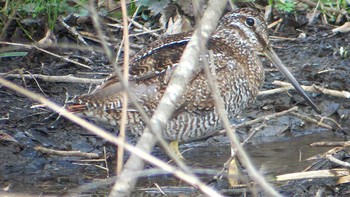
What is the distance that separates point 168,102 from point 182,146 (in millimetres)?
3893

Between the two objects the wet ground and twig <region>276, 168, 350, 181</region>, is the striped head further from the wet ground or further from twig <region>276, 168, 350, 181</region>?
twig <region>276, 168, 350, 181</region>

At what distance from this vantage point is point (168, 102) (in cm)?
238

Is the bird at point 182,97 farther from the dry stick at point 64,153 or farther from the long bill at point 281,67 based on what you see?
the long bill at point 281,67

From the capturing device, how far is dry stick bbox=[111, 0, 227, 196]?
2.21 m

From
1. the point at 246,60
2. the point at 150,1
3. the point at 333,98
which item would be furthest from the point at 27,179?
the point at 333,98

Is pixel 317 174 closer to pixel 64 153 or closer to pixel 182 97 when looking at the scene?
pixel 182 97

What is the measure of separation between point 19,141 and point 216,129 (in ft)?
4.63

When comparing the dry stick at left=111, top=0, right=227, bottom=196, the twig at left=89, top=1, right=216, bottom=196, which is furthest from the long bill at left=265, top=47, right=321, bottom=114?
the twig at left=89, top=1, right=216, bottom=196

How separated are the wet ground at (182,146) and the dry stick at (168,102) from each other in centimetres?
241

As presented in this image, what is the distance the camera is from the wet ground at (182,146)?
533 centimetres

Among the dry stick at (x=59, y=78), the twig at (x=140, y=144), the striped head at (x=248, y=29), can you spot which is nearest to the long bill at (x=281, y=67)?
the striped head at (x=248, y=29)

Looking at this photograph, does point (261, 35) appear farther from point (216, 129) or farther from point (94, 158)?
point (94, 158)

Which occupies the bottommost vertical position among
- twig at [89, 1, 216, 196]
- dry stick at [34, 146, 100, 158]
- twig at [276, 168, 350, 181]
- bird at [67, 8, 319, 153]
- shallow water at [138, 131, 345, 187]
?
shallow water at [138, 131, 345, 187]

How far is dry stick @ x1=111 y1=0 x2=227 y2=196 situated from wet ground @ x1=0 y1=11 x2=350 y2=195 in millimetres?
2406
